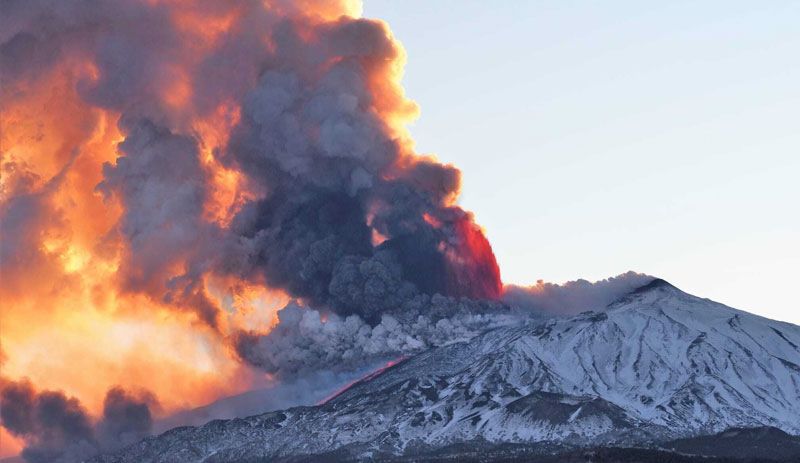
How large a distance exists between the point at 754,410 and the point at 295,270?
45.4m

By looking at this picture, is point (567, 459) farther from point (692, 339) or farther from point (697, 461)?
point (692, 339)

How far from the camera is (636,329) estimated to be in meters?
198

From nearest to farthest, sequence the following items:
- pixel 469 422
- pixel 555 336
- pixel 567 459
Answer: pixel 567 459 < pixel 469 422 < pixel 555 336

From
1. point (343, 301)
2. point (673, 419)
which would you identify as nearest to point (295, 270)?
point (343, 301)

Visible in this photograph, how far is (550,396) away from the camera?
179625 mm

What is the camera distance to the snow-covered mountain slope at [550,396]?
569 feet

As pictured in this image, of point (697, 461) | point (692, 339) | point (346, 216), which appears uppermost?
point (346, 216)

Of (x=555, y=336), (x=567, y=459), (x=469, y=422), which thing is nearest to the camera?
(x=567, y=459)

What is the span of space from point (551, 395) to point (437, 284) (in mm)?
15326

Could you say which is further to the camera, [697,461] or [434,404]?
[434,404]

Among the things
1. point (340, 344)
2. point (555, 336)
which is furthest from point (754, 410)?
point (340, 344)

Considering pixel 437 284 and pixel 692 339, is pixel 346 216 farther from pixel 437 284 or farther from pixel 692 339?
pixel 692 339

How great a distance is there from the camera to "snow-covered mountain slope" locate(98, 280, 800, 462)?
17338cm

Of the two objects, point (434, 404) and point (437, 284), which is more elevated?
point (437, 284)
